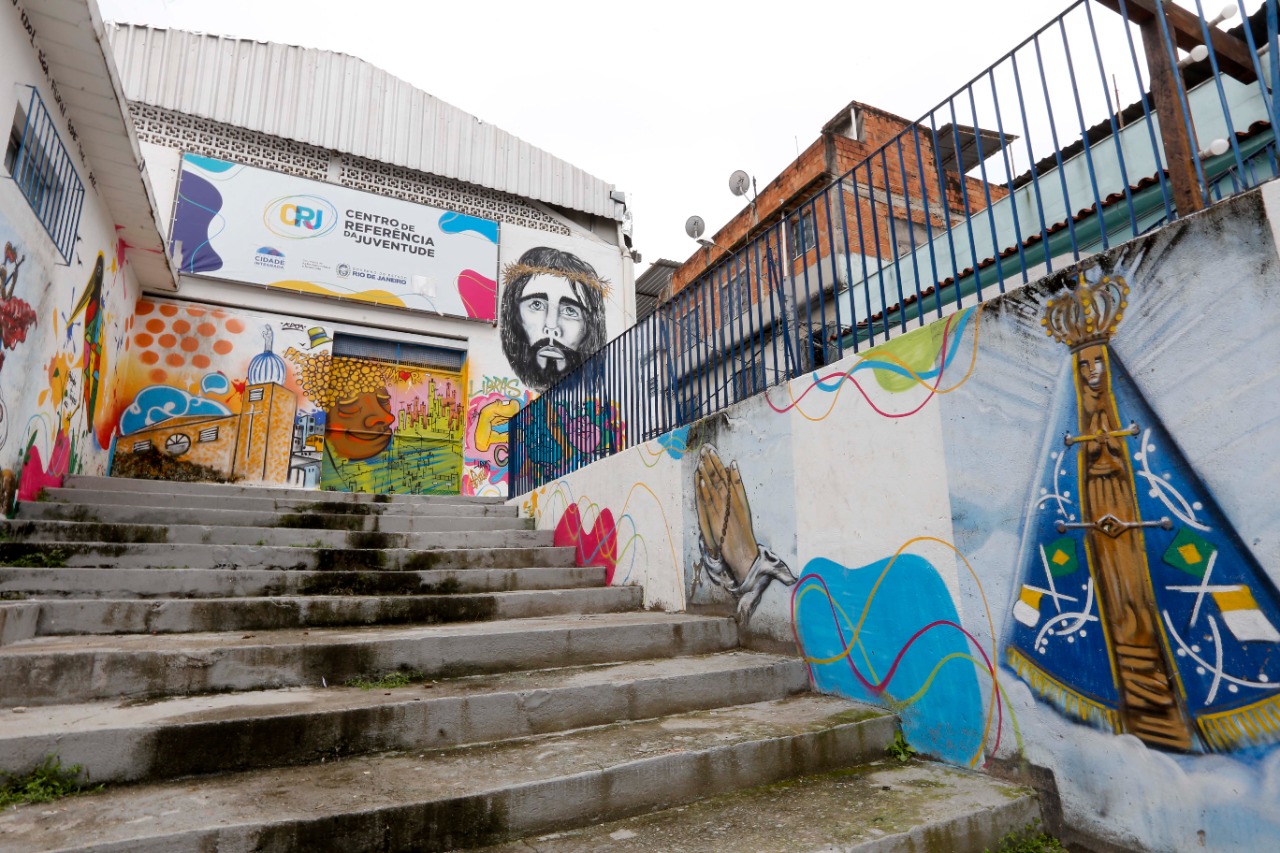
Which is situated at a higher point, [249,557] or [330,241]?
[330,241]

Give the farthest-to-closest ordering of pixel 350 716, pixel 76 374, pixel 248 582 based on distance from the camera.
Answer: pixel 76 374 < pixel 248 582 < pixel 350 716

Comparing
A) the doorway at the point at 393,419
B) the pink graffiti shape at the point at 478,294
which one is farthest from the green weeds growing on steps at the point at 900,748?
the pink graffiti shape at the point at 478,294

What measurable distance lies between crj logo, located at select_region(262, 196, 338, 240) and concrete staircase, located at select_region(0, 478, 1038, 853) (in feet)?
21.1

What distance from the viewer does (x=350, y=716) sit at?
2629mm

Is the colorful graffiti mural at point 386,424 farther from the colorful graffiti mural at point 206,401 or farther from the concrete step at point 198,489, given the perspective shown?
the concrete step at point 198,489

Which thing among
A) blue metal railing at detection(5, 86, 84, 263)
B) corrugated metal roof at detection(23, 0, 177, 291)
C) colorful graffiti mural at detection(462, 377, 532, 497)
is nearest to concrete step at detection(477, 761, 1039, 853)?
blue metal railing at detection(5, 86, 84, 263)

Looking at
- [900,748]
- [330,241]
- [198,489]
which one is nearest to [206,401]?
[330,241]

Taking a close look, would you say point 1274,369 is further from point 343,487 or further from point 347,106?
point 347,106

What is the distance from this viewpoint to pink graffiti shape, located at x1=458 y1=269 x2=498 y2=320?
11.1 m

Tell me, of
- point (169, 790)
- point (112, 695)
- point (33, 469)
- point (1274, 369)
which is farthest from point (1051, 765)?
point (33, 469)

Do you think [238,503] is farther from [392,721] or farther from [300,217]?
[300,217]

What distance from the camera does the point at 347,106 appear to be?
428 inches

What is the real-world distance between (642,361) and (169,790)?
13.8 feet

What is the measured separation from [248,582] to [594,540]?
2742 mm
